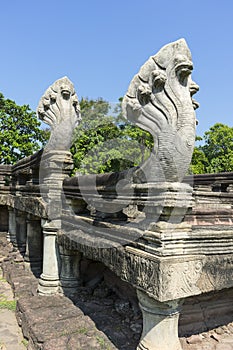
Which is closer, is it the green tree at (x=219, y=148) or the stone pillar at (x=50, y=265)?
the stone pillar at (x=50, y=265)

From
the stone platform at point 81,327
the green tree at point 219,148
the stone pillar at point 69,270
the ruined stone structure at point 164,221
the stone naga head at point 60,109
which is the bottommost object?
the stone platform at point 81,327

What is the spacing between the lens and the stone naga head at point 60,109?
532cm

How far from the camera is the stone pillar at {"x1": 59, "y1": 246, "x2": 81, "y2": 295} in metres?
4.98

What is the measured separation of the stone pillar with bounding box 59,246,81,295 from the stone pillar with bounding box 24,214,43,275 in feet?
6.97

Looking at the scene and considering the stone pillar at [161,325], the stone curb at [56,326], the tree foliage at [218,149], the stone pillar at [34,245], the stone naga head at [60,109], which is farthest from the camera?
the tree foliage at [218,149]

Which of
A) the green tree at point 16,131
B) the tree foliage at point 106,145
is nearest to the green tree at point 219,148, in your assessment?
the tree foliage at point 106,145

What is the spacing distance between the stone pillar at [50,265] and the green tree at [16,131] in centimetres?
1340

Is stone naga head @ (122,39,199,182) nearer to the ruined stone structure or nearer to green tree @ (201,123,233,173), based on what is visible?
the ruined stone structure

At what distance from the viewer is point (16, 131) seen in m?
18.0

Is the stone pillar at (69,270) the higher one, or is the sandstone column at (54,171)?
the sandstone column at (54,171)

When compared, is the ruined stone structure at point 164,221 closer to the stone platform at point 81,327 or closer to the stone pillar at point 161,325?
the stone pillar at point 161,325

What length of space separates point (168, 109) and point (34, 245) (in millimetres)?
5513

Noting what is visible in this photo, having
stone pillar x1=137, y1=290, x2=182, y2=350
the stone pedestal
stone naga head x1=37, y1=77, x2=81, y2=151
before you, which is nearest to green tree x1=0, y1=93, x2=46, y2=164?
the stone pedestal

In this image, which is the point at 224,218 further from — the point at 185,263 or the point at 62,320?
the point at 62,320
